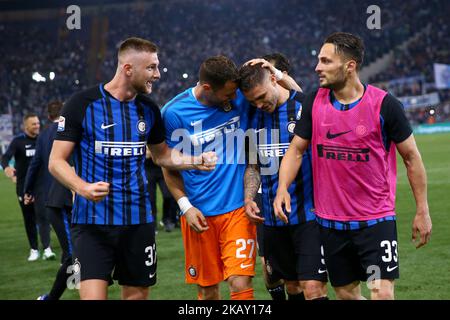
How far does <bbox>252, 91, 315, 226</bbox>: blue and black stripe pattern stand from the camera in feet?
17.9

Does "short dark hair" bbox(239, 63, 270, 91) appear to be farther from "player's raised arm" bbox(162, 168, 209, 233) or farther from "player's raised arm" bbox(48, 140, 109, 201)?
"player's raised arm" bbox(48, 140, 109, 201)

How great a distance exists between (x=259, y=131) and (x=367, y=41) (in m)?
40.3

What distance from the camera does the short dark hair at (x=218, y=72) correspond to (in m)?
5.11

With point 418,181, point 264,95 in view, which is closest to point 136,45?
point 264,95

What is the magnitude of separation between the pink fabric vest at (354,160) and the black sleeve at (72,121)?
1.60 metres

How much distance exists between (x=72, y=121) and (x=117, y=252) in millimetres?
969

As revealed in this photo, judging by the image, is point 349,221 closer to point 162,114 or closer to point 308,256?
point 308,256

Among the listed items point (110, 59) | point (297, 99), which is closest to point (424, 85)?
point (110, 59)

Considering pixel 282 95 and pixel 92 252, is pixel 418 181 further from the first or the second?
pixel 92 252

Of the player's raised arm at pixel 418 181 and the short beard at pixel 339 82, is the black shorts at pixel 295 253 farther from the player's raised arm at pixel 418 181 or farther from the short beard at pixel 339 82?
the short beard at pixel 339 82

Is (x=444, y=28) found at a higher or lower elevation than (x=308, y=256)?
higher

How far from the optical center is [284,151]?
546 cm

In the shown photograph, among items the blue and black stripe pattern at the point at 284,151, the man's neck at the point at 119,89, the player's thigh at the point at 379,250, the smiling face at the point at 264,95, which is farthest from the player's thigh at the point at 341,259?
the man's neck at the point at 119,89
